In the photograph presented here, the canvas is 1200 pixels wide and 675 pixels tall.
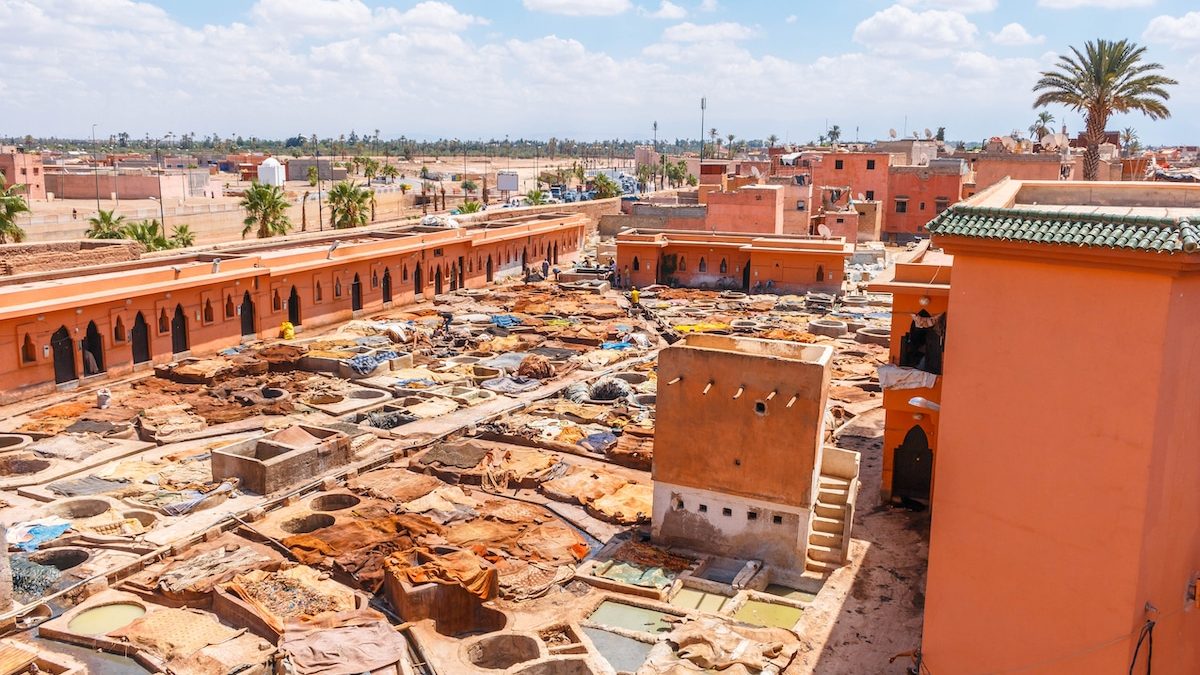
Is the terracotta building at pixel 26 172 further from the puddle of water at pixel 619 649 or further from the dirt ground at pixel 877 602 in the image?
the dirt ground at pixel 877 602

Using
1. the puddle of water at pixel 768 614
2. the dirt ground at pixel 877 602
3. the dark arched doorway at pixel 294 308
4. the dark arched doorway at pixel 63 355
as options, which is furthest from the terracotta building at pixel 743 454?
the dark arched doorway at pixel 294 308

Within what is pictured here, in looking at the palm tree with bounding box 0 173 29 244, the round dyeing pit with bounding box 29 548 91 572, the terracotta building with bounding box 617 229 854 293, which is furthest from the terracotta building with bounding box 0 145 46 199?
the round dyeing pit with bounding box 29 548 91 572

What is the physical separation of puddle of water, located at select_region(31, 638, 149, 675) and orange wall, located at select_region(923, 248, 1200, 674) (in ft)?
38.6

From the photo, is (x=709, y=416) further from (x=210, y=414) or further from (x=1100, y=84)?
(x=1100, y=84)

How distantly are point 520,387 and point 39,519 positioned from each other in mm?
14446

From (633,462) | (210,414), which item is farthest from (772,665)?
(210,414)

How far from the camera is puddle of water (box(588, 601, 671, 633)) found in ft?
51.5

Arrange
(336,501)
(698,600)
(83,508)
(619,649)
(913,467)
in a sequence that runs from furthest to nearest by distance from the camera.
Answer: (336,501), (913,467), (83,508), (698,600), (619,649)

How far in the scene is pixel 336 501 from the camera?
2111 cm

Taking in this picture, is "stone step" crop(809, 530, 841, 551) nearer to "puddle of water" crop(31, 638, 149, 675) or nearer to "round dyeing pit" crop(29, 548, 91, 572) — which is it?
"puddle of water" crop(31, 638, 149, 675)

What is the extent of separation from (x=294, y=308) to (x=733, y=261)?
23104 mm

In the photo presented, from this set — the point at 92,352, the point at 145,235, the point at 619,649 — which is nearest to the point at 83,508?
the point at 92,352

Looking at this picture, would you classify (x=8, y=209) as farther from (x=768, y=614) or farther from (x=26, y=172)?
(x=26, y=172)

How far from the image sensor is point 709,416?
1794 centimetres
